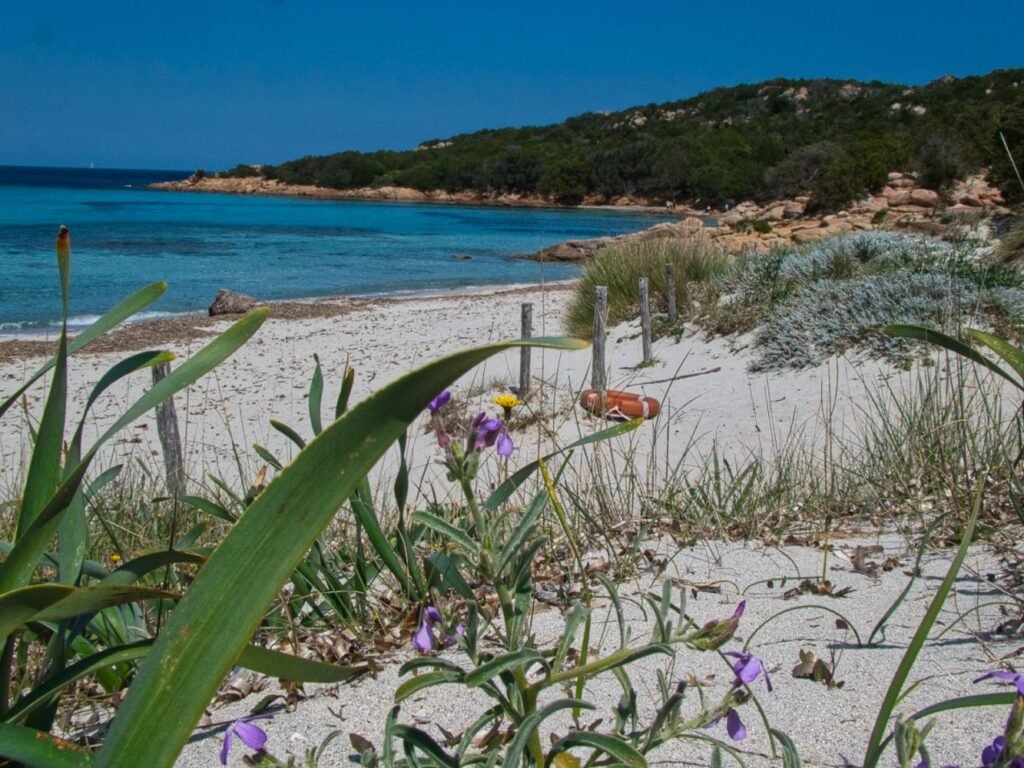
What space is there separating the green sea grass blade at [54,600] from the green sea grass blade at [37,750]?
10 centimetres

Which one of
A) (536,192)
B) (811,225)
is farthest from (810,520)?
(536,192)

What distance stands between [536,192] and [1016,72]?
34.6 metres

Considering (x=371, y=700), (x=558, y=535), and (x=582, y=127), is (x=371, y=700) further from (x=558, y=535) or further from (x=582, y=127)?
(x=582, y=127)

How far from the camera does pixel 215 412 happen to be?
924cm

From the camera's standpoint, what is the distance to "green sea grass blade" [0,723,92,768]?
845mm

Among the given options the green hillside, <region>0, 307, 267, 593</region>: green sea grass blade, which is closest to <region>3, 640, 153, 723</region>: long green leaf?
<region>0, 307, 267, 593</region>: green sea grass blade

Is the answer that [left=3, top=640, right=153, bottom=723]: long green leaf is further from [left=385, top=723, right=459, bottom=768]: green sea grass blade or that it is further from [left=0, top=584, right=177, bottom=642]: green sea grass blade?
[left=385, top=723, right=459, bottom=768]: green sea grass blade

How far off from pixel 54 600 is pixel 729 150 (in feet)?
220

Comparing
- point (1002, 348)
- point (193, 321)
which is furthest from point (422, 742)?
point (193, 321)

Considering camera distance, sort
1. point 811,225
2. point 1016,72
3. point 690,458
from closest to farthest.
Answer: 1. point 690,458
2. point 811,225
3. point 1016,72

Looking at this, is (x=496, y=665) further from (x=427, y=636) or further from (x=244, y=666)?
(x=244, y=666)

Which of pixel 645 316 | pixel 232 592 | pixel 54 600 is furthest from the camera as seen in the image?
pixel 645 316

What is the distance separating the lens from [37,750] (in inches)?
33.8

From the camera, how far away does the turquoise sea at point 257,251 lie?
65.3 feet
